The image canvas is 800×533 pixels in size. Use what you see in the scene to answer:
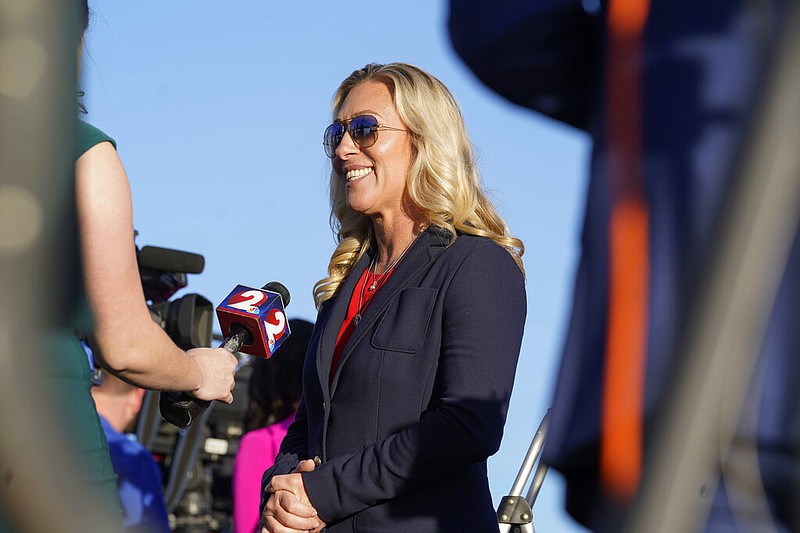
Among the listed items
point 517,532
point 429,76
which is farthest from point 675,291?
point 517,532

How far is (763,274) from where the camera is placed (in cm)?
59

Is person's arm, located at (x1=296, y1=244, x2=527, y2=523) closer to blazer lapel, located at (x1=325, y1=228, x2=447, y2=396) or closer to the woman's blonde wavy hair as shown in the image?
blazer lapel, located at (x1=325, y1=228, x2=447, y2=396)

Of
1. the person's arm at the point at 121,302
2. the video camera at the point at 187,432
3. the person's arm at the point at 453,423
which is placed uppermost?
the person's arm at the point at 121,302

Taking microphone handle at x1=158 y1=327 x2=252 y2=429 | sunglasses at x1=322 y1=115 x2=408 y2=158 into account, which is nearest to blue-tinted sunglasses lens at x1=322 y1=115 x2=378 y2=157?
sunglasses at x1=322 y1=115 x2=408 y2=158

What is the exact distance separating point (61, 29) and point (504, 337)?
194 centimetres

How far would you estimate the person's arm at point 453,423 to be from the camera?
90.3 inches

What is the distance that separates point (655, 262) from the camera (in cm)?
81

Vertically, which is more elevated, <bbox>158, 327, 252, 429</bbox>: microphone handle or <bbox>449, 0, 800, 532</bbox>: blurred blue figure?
<bbox>449, 0, 800, 532</bbox>: blurred blue figure

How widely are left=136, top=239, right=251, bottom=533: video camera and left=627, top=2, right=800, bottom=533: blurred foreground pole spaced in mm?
4312

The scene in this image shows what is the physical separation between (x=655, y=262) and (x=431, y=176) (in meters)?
1.98

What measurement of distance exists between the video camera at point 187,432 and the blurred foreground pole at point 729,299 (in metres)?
4.31

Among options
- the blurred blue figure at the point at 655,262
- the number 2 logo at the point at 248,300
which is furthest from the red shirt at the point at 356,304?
the blurred blue figure at the point at 655,262

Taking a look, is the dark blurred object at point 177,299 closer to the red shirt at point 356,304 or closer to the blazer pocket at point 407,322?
the red shirt at point 356,304

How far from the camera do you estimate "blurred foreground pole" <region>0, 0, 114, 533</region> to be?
0.56m
